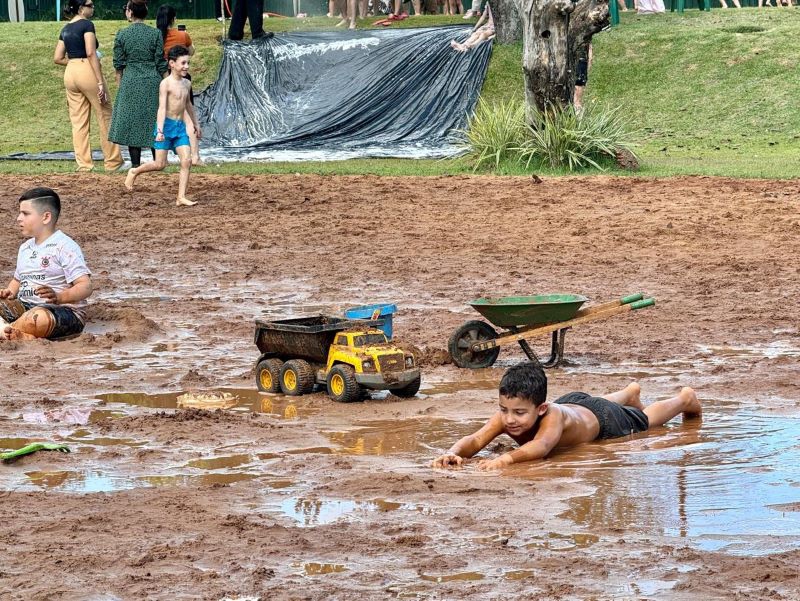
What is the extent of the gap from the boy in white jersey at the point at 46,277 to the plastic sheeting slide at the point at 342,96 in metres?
11.1

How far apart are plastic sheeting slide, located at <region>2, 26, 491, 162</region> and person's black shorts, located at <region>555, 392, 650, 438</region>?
13.9 m

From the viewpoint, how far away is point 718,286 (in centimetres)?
1127

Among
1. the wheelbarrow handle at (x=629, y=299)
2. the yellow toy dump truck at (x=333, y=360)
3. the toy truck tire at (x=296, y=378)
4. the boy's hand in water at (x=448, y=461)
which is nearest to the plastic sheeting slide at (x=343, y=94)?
the wheelbarrow handle at (x=629, y=299)

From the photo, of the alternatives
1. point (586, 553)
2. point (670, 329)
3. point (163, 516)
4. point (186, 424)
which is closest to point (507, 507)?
point (586, 553)

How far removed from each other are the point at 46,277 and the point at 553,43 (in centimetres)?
1041

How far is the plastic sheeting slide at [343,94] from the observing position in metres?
22.1

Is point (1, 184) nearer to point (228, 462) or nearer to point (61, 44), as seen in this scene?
point (61, 44)

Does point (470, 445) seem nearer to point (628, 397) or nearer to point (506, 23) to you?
point (628, 397)

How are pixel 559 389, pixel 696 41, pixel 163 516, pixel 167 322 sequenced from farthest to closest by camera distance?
pixel 696 41 < pixel 167 322 < pixel 559 389 < pixel 163 516

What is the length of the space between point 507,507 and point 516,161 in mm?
13079

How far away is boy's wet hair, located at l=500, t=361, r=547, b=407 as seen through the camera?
6648mm

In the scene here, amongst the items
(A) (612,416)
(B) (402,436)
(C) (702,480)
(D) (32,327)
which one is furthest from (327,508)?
(D) (32,327)

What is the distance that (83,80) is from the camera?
723 inches

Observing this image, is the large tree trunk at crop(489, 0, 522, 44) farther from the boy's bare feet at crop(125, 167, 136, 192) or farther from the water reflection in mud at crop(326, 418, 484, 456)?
the water reflection in mud at crop(326, 418, 484, 456)
